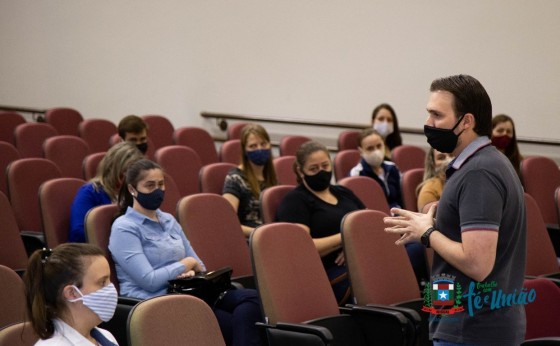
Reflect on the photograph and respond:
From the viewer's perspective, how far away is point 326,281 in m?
3.23

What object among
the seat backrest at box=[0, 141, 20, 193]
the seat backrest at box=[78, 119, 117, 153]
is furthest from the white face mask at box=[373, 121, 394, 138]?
the seat backrest at box=[0, 141, 20, 193]

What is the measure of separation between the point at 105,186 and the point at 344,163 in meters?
2.02

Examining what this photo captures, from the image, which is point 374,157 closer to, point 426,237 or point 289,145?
point 289,145

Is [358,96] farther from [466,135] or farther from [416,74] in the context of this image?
[466,135]

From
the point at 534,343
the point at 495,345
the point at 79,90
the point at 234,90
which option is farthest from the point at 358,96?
the point at 495,345

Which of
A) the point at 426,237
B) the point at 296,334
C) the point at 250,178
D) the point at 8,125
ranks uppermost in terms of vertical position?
the point at 426,237

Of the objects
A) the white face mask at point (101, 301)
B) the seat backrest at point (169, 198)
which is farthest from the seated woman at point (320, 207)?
the white face mask at point (101, 301)

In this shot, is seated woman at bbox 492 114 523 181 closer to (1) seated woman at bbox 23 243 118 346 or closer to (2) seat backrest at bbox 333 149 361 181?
(2) seat backrest at bbox 333 149 361 181

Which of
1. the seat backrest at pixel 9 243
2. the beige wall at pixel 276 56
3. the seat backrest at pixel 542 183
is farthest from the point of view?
the beige wall at pixel 276 56

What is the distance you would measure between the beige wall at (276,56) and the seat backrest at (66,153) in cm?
234

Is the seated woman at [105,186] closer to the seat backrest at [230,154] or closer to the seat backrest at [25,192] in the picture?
the seat backrest at [25,192]

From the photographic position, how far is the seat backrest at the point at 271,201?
404cm

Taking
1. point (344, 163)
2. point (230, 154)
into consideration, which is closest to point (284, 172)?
point (344, 163)

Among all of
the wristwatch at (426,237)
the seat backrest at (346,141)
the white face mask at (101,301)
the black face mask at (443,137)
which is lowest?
the seat backrest at (346,141)
